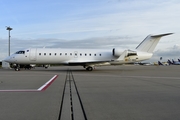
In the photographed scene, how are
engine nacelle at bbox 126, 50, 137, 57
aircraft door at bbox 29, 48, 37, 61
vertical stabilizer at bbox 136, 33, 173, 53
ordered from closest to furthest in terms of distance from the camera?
aircraft door at bbox 29, 48, 37, 61
engine nacelle at bbox 126, 50, 137, 57
vertical stabilizer at bbox 136, 33, 173, 53

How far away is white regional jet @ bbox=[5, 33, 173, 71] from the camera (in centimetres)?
2644

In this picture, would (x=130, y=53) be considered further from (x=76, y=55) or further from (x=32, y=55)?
(x=32, y=55)

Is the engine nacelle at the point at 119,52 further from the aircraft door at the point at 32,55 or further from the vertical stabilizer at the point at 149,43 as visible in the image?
the aircraft door at the point at 32,55

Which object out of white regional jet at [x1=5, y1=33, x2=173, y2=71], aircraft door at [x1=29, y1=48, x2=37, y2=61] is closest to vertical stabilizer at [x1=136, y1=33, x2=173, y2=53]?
white regional jet at [x1=5, y1=33, x2=173, y2=71]

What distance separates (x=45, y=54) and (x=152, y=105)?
22054mm

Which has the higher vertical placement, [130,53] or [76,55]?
[130,53]

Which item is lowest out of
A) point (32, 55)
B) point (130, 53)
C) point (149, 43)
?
point (32, 55)

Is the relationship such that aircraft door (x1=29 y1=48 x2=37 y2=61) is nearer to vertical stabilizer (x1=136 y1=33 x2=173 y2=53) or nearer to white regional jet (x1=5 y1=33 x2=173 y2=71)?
white regional jet (x1=5 y1=33 x2=173 y2=71)

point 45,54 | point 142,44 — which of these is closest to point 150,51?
point 142,44

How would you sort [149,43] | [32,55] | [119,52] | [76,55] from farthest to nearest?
[149,43] < [76,55] < [119,52] < [32,55]

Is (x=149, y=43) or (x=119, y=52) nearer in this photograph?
(x=119, y=52)

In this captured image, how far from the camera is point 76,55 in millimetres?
27031

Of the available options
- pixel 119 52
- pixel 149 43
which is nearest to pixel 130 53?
pixel 119 52

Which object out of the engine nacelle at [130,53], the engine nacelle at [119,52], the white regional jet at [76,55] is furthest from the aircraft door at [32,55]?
the engine nacelle at [130,53]
